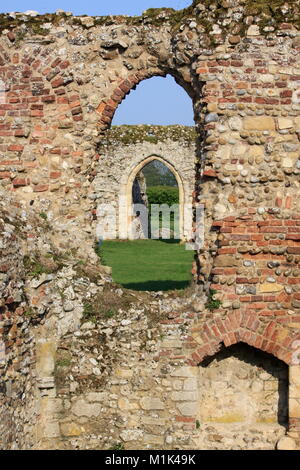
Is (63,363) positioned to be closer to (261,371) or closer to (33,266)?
(33,266)

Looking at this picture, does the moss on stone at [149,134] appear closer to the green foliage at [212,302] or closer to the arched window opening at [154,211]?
the arched window opening at [154,211]

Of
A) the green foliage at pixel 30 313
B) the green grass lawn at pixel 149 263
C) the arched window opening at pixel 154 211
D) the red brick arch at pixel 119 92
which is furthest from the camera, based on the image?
the arched window opening at pixel 154 211

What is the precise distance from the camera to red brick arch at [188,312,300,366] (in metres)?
5.73

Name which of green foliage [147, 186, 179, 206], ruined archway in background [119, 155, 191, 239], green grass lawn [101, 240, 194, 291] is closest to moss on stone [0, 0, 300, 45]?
green grass lawn [101, 240, 194, 291]

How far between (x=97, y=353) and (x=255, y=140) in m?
2.85

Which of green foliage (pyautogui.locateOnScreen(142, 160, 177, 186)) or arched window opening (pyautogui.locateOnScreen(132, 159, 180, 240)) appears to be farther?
green foliage (pyautogui.locateOnScreen(142, 160, 177, 186))

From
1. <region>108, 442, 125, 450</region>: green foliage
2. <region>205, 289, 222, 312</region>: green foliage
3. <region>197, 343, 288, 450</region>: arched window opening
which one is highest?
<region>205, 289, 222, 312</region>: green foliage

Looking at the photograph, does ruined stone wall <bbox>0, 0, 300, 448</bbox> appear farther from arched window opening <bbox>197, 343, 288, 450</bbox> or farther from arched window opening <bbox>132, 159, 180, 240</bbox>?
arched window opening <bbox>132, 159, 180, 240</bbox>

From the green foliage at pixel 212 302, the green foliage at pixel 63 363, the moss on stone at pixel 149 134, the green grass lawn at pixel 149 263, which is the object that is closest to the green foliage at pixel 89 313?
the green foliage at pixel 63 363

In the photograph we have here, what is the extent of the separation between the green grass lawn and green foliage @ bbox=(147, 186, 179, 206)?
4978 millimetres

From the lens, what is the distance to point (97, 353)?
5867 mm

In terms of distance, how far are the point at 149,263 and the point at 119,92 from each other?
867 cm

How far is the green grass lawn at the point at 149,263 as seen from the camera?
1116 centimetres

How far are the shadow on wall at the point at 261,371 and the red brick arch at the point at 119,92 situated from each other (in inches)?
118
